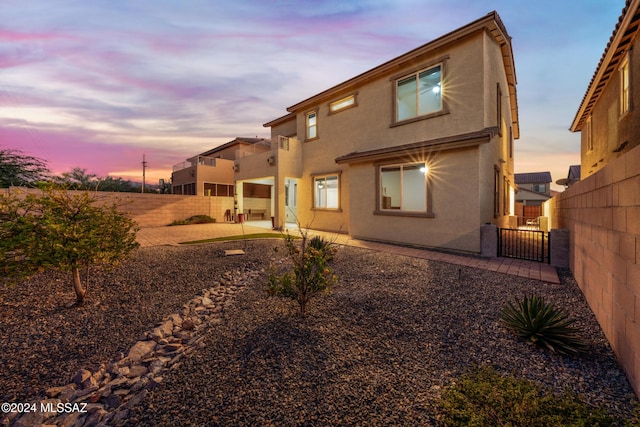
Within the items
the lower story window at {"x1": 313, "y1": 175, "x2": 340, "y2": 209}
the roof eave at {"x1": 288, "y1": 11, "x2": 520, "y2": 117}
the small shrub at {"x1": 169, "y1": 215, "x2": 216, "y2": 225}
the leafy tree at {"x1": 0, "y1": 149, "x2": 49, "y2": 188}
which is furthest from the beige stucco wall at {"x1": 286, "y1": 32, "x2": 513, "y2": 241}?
the leafy tree at {"x1": 0, "y1": 149, "x2": 49, "y2": 188}

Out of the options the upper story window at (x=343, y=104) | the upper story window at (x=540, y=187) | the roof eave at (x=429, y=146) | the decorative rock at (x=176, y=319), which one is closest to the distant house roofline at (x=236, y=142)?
the upper story window at (x=343, y=104)

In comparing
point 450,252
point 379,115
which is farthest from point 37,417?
point 379,115

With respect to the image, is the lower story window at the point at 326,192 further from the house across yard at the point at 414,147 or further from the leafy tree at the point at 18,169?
the leafy tree at the point at 18,169

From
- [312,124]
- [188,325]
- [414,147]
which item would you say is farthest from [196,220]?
[414,147]

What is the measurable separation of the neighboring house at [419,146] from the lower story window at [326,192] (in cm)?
6

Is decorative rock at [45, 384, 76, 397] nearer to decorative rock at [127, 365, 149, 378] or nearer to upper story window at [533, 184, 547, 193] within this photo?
decorative rock at [127, 365, 149, 378]

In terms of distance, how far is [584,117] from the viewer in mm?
14320

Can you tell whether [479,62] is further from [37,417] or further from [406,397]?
[37,417]

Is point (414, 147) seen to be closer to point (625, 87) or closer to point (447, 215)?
point (447, 215)

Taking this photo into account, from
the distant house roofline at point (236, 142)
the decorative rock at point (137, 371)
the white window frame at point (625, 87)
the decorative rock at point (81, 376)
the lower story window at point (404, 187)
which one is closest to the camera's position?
the decorative rock at point (81, 376)

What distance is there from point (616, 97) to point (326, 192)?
480 inches

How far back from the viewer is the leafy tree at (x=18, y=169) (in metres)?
15.3

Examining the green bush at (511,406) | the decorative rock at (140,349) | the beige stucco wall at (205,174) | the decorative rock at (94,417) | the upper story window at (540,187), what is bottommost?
the decorative rock at (94,417)

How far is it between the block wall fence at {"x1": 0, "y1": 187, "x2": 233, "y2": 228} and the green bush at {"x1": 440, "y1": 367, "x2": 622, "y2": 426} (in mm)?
16309
